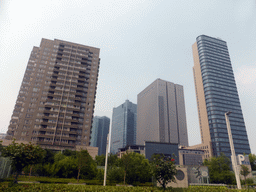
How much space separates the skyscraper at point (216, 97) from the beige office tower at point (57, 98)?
10138cm

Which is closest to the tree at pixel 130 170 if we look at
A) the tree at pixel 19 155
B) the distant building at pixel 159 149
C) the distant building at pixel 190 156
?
the tree at pixel 19 155

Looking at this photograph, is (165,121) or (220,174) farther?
(165,121)

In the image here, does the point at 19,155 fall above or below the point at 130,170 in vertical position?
above

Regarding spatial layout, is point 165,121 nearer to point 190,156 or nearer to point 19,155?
point 190,156

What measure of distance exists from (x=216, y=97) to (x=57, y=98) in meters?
127

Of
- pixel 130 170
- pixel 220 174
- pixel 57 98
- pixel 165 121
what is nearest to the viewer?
pixel 130 170

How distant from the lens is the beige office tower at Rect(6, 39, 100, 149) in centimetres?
8306

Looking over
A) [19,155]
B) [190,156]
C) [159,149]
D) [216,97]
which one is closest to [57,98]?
[159,149]

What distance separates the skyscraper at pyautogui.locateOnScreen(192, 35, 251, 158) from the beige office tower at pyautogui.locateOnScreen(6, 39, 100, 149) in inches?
3991

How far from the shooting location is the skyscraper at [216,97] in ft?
457

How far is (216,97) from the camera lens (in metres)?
149

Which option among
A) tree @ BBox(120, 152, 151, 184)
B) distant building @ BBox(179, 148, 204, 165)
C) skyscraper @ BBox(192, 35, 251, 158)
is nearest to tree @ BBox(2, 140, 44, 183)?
tree @ BBox(120, 152, 151, 184)

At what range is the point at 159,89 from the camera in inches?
7761

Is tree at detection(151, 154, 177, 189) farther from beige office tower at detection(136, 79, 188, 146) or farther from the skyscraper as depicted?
beige office tower at detection(136, 79, 188, 146)
